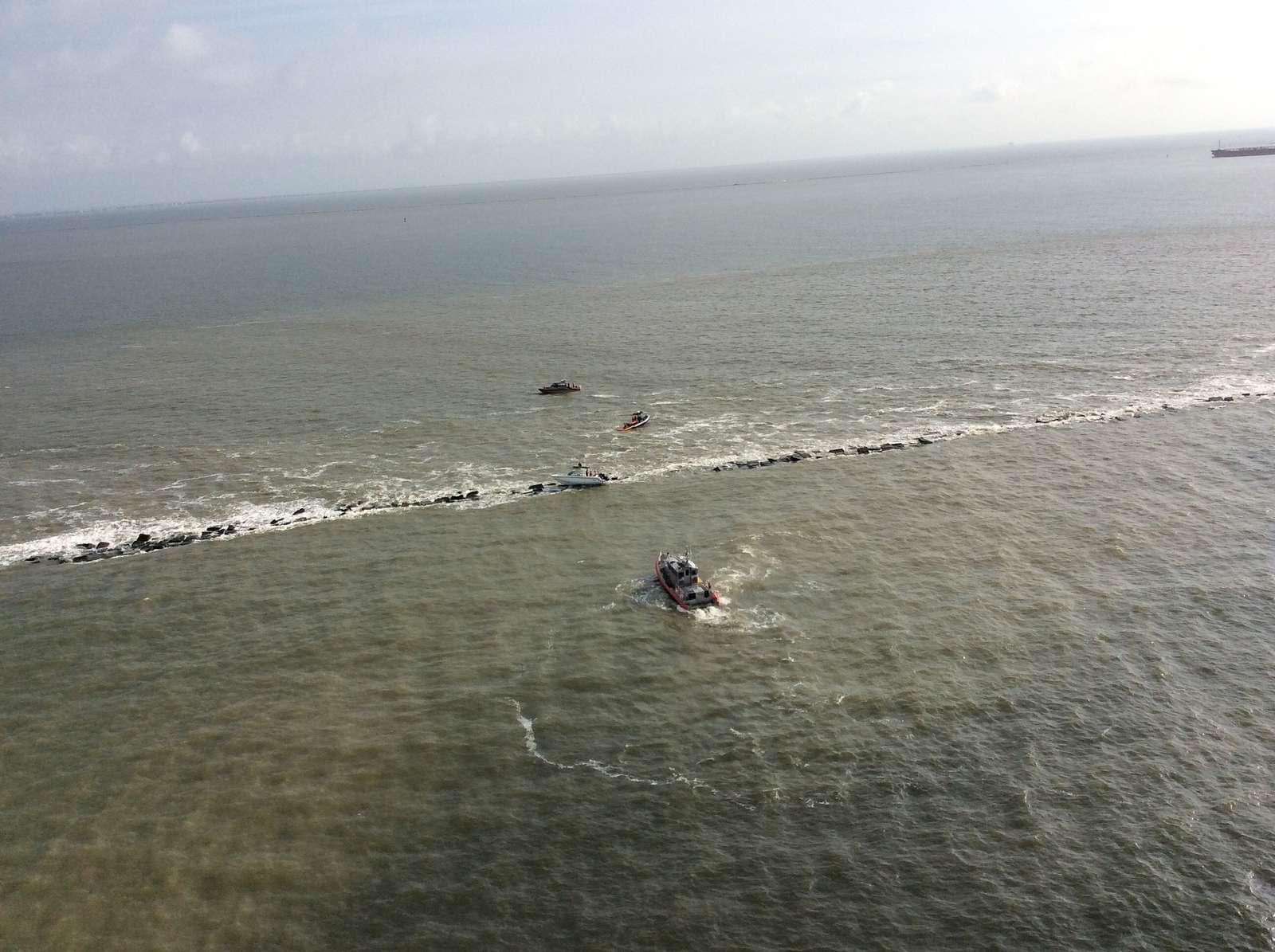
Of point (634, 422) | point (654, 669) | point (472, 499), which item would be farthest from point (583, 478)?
point (654, 669)

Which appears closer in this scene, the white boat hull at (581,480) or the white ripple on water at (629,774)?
the white ripple on water at (629,774)

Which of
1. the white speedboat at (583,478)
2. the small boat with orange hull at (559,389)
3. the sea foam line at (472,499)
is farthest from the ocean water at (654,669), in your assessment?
the small boat with orange hull at (559,389)

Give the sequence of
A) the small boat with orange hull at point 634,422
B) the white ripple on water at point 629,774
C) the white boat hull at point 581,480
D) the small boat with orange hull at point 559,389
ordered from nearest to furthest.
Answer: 1. the white ripple on water at point 629,774
2. the white boat hull at point 581,480
3. the small boat with orange hull at point 634,422
4. the small boat with orange hull at point 559,389

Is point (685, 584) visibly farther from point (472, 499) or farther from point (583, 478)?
point (472, 499)

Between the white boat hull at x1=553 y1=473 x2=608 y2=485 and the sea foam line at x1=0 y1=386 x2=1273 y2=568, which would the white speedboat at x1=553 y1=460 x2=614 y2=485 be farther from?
the sea foam line at x1=0 y1=386 x2=1273 y2=568

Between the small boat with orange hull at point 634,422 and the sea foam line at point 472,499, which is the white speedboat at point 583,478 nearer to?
the sea foam line at point 472,499

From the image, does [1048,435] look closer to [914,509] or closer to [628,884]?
[914,509]

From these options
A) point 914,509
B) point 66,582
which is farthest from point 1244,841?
point 66,582
